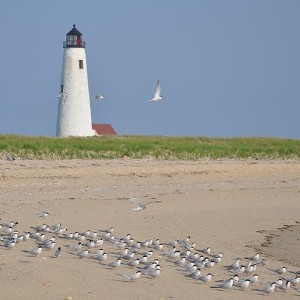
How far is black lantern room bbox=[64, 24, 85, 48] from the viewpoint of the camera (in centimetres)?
5253

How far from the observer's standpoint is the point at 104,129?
59.8 meters

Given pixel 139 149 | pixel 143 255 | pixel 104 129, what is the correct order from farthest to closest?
1. pixel 104 129
2. pixel 139 149
3. pixel 143 255

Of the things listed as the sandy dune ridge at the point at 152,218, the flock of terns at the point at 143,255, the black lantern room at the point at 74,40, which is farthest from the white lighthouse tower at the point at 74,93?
the flock of terns at the point at 143,255

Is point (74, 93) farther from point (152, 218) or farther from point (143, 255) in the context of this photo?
point (143, 255)

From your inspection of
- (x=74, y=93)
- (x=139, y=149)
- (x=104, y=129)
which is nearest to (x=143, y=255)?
(x=139, y=149)

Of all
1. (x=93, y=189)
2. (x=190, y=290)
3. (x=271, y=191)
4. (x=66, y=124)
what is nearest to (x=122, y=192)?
(x=93, y=189)

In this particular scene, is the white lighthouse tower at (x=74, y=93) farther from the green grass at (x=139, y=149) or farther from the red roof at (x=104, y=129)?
the green grass at (x=139, y=149)

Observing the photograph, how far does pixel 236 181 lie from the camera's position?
104 feet

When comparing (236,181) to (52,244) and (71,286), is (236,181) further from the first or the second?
(71,286)

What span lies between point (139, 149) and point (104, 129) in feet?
66.3

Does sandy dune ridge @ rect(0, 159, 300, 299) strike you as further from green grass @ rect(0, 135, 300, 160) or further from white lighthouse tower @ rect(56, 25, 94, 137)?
white lighthouse tower @ rect(56, 25, 94, 137)

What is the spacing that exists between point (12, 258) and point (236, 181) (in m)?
16.4

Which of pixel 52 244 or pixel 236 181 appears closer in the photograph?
pixel 52 244

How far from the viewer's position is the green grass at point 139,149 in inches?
1463
